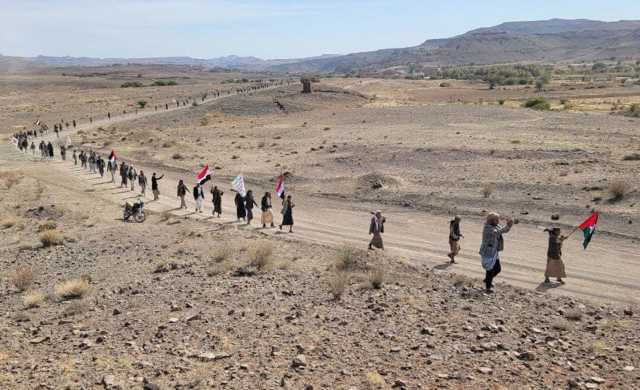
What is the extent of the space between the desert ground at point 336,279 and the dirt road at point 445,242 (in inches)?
3.7

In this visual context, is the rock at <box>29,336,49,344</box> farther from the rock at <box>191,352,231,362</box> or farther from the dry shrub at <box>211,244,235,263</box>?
the dry shrub at <box>211,244,235,263</box>

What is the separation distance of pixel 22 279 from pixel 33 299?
6.23 ft

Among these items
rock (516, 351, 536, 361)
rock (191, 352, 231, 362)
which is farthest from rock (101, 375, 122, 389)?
rock (516, 351, 536, 361)

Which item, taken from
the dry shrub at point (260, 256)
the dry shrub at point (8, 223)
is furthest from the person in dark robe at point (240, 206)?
the dry shrub at point (8, 223)

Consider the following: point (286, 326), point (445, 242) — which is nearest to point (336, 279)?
point (286, 326)

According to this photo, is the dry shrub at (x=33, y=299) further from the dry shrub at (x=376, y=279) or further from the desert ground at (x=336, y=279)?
the dry shrub at (x=376, y=279)

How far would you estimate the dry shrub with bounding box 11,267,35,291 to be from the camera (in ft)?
53.0

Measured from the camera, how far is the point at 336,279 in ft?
48.0

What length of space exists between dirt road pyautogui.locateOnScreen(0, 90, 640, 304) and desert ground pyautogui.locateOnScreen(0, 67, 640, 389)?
0.31 feet

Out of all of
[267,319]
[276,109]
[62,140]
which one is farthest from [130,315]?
[276,109]

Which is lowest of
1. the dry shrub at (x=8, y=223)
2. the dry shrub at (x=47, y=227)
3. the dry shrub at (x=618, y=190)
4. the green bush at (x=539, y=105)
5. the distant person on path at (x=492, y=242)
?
the dry shrub at (x=8, y=223)

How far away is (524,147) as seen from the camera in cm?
3809

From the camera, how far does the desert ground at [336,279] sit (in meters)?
10.8

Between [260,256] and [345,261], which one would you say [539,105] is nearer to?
[345,261]
